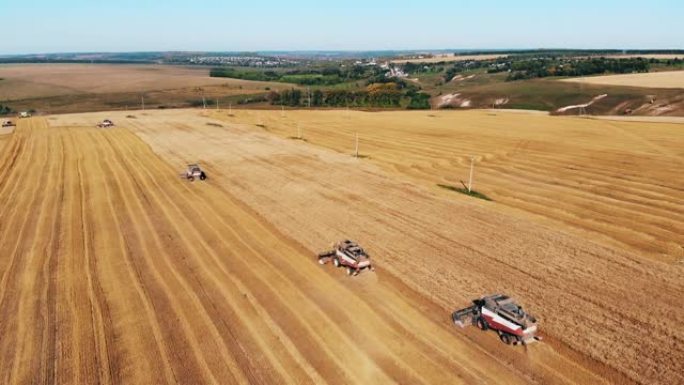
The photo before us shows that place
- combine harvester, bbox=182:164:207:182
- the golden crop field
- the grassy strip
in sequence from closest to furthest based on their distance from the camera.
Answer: the golden crop field → the grassy strip → combine harvester, bbox=182:164:207:182

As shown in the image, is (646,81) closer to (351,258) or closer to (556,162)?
(556,162)

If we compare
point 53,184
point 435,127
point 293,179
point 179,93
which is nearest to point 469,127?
point 435,127

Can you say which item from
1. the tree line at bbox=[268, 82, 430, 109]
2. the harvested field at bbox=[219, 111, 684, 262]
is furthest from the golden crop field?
the tree line at bbox=[268, 82, 430, 109]

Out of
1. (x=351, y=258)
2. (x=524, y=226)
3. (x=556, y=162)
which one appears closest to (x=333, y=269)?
(x=351, y=258)

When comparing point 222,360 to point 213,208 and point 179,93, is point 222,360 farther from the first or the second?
point 179,93

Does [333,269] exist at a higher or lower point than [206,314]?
higher

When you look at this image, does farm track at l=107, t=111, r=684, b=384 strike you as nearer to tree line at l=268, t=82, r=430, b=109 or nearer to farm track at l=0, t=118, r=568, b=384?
farm track at l=0, t=118, r=568, b=384

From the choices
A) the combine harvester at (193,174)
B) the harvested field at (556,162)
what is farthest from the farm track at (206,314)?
the harvested field at (556,162)
